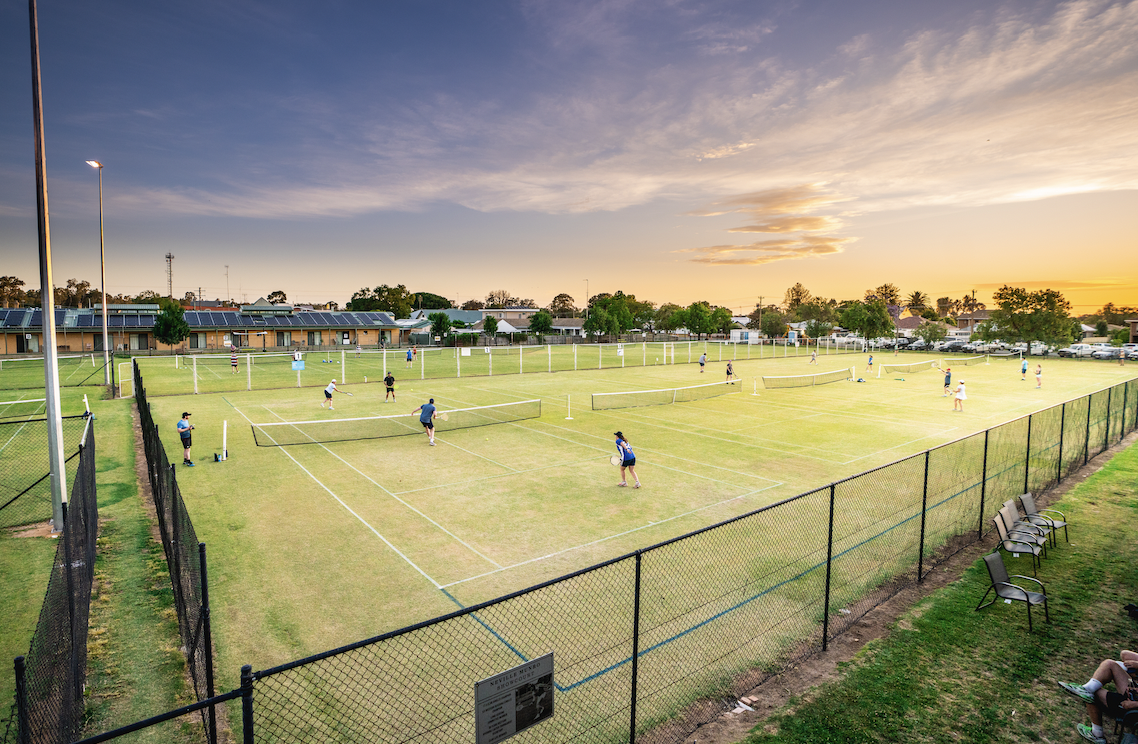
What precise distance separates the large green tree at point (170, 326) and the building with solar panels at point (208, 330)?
6.28m

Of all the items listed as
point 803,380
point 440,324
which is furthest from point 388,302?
point 803,380

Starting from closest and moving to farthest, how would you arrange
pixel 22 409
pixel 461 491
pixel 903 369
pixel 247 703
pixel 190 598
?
1. pixel 247 703
2. pixel 190 598
3. pixel 461 491
4. pixel 22 409
5. pixel 903 369

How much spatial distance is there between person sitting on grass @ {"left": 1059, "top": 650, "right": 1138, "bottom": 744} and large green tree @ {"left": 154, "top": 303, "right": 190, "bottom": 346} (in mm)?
91219

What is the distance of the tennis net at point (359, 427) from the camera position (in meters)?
23.3

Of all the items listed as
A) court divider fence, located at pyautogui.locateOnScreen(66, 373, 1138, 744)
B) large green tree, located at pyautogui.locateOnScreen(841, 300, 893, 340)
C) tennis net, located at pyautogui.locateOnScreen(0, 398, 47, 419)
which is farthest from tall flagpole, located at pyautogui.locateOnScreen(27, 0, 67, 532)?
large green tree, located at pyautogui.locateOnScreen(841, 300, 893, 340)

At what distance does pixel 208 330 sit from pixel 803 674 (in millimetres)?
103287

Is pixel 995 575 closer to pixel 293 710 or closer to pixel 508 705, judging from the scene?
pixel 508 705

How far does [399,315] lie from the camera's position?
149750mm

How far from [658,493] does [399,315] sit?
142079mm

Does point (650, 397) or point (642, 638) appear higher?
point (650, 397)

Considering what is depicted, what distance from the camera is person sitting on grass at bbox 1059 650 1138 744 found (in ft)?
22.6

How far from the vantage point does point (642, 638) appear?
893 centimetres

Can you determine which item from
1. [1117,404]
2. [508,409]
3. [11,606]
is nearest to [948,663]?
[11,606]

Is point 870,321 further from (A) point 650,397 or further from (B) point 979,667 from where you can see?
(B) point 979,667
